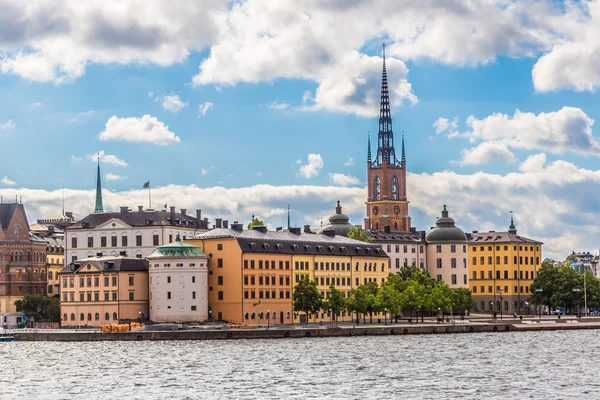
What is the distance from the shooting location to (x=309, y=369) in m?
99.3

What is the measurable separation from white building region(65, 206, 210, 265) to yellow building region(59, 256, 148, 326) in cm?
1332

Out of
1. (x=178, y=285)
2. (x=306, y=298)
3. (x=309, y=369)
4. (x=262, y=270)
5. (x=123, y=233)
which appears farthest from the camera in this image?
(x=123, y=233)

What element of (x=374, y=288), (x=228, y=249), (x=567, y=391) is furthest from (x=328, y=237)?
(x=567, y=391)

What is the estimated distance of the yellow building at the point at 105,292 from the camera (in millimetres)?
155375

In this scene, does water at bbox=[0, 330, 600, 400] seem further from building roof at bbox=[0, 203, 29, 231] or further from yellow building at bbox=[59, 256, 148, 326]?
building roof at bbox=[0, 203, 29, 231]

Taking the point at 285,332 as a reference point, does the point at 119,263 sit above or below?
above

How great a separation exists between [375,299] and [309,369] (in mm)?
63003

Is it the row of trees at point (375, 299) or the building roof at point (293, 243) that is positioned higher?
the building roof at point (293, 243)

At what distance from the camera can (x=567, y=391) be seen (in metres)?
83.8

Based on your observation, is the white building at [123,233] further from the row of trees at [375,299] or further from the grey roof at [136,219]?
the row of trees at [375,299]

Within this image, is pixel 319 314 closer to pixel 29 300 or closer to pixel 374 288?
pixel 374 288

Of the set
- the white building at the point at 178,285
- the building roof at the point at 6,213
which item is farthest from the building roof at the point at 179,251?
the building roof at the point at 6,213

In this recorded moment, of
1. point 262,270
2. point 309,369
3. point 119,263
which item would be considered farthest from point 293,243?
point 309,369

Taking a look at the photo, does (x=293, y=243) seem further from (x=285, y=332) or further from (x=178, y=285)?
(x=285, y=332)
